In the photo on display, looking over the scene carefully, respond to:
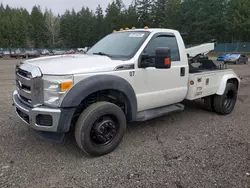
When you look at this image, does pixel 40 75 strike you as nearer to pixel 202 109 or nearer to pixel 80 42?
pixel 202 109

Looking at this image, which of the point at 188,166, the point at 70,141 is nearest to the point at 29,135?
the point at 70,141

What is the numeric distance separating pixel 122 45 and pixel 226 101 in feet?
10.5

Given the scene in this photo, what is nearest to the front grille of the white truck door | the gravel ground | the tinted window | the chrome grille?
the chrome grille

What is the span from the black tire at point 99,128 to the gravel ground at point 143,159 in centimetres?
17

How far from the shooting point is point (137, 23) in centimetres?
7219

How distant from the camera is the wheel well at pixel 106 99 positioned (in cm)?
328

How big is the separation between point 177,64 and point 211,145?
62.4 inches

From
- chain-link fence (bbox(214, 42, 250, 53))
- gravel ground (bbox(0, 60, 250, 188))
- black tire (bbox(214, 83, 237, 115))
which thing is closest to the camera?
gravel ground (bbox(0, 60, 250, 188))

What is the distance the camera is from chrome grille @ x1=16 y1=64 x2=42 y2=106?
2861 mm

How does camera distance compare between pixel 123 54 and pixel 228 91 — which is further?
pixel 228 91

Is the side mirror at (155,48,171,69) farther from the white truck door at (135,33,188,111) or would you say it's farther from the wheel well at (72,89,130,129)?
the wheel well at (72,89,130,129)

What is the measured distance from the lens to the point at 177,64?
414cm

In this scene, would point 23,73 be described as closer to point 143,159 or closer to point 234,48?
point 143,159

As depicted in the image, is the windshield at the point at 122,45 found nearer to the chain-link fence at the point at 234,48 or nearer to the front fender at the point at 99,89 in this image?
the front fender at the point at 99,89
